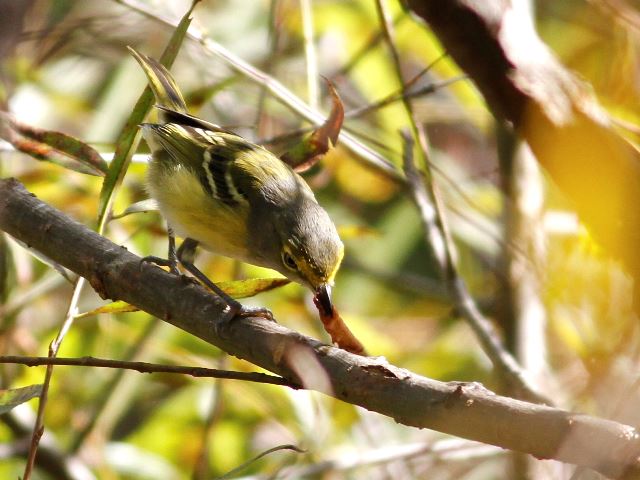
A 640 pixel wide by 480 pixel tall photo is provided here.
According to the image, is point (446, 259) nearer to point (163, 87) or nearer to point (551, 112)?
point (163, 87)

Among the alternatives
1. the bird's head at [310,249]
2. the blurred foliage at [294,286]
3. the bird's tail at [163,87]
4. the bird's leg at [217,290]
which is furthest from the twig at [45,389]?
the bird's tail at [163,87]

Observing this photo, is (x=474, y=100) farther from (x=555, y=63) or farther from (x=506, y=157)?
(x=555, y=63)

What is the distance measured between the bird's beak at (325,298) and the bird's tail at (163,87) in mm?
1091

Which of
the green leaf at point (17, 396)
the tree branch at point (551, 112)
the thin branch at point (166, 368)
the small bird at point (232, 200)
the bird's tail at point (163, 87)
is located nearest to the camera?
the tree branch at point (551, 112)

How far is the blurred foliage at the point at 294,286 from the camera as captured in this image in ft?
9.75

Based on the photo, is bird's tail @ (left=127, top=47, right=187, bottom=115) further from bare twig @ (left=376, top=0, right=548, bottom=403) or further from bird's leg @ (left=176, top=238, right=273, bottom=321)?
bare twig @ (left=376, top=0, right=548, bottom=403)

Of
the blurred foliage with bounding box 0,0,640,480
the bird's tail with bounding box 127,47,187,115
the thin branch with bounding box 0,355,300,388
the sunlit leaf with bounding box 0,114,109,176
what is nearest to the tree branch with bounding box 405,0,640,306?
the blurred foliage with bounding box 0,0,640,480

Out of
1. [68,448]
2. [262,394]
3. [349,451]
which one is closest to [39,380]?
[68,448]

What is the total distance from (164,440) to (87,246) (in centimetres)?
241

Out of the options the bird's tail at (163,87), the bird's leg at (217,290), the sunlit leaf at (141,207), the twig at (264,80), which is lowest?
the bird's leg at (217,290)

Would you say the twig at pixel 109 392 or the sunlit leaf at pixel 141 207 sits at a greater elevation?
the sunlit leaf at pixel 141 207

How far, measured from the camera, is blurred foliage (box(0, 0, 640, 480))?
297 centimetres

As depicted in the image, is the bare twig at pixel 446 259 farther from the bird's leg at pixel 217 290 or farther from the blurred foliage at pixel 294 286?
the bird's leg at pixel 217 290

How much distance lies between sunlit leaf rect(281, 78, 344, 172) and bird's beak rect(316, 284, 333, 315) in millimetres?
415
